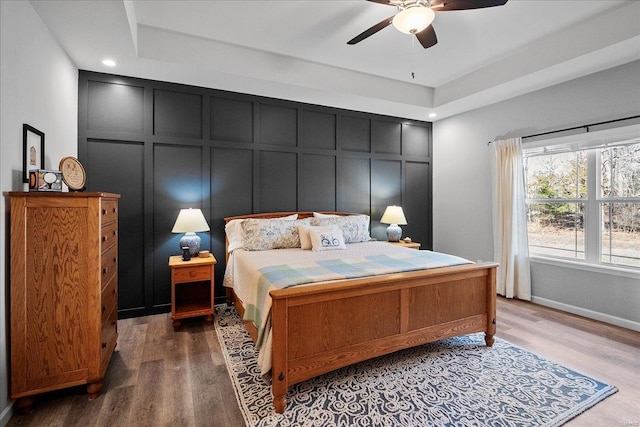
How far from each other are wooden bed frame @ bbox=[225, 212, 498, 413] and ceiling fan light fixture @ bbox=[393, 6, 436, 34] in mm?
1814

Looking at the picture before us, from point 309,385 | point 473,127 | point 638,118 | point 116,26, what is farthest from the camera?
point 473,127

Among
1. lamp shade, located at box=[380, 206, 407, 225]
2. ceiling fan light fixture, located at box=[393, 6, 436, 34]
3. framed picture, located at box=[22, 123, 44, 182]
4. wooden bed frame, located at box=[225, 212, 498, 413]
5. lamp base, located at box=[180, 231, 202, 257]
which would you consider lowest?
wooden bed frame, located at box=[225, 212, 498, 413]

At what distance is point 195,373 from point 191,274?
108cm

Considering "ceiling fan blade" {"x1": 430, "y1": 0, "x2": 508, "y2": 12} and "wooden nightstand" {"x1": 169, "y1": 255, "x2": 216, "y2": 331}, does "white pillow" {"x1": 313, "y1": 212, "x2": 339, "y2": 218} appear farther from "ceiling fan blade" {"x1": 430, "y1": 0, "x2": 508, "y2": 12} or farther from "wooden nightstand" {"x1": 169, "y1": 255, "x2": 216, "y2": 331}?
"ceiling fan blade" {"x1": 430, "y1": 0, "x2": 508, "y2": 12}

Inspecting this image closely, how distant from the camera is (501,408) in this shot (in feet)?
6.27

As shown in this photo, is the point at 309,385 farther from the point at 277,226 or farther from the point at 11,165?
the point at 11,165

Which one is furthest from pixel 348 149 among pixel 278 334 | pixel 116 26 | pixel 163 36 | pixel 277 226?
pixel 278 334

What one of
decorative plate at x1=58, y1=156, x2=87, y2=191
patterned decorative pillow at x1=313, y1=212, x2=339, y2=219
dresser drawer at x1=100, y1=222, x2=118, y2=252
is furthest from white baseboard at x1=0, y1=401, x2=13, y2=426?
patterned decorative pillow at x1=313, y1=212, x2=339, y2=219

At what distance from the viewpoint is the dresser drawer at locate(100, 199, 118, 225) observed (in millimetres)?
2070

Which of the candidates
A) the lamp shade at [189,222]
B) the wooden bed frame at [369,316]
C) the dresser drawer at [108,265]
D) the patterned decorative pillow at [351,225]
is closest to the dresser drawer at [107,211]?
the dresser drawer at [108,265]

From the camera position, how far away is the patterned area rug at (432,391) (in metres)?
1.83

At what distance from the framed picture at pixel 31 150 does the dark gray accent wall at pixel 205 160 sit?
3.27ft

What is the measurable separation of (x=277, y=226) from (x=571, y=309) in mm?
3519

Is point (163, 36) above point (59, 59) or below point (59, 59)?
above
